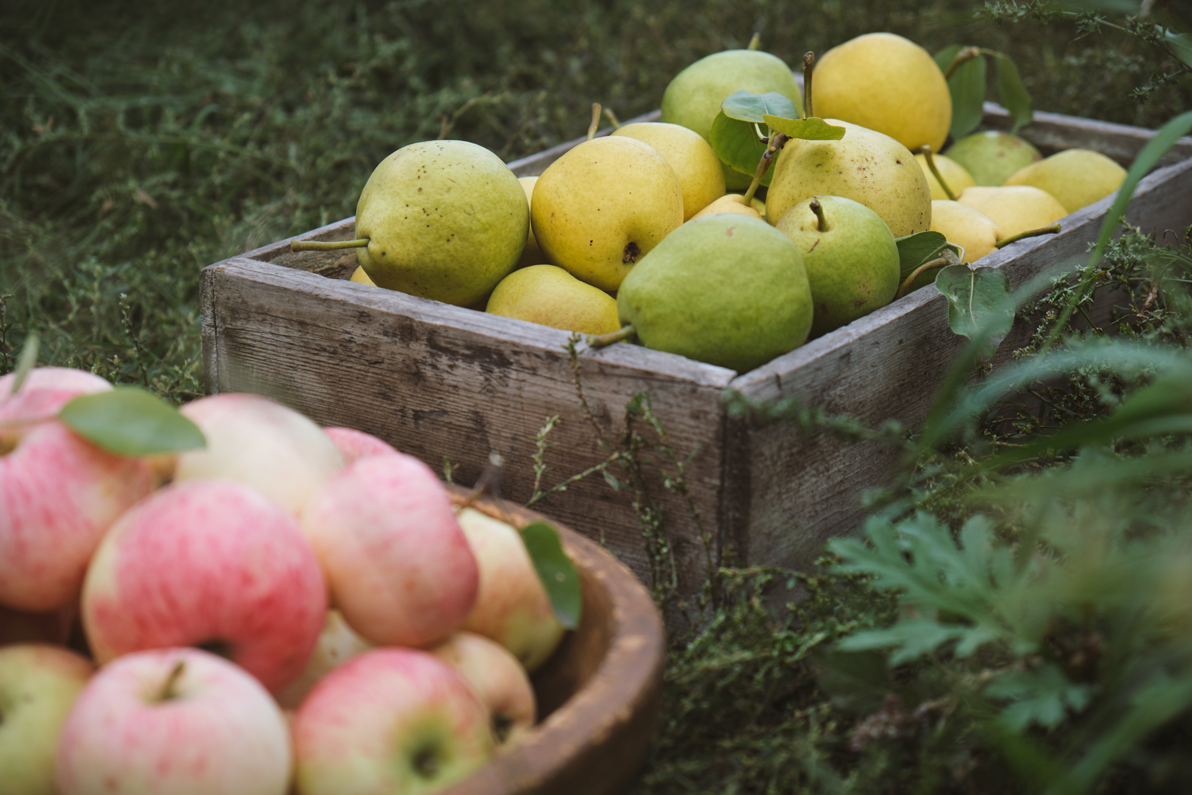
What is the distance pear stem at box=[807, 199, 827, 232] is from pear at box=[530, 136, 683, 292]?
0.23m

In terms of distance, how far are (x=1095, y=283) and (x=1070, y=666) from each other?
89 centimetres

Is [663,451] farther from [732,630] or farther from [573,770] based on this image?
[573,770]

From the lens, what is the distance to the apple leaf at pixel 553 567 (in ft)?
2.78

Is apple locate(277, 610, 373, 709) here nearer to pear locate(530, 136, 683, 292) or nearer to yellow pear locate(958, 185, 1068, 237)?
pear locate(530, 136, 683, 292)

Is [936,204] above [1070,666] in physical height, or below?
above

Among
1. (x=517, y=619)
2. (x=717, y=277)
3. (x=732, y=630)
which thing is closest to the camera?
(x=517, y=619)

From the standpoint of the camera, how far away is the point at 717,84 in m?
1.75

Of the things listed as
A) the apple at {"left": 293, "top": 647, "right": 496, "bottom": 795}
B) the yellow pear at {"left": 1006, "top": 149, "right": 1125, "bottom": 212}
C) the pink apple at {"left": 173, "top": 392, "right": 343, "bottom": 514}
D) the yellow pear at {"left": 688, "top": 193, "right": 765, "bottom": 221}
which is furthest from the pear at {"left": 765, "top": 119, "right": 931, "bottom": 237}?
the apple at {"left": 293, "top": 647, "right": 496, "bottom": 795}

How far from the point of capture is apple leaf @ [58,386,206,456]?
2.53 feet

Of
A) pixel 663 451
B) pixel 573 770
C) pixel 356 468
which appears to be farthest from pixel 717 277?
pixel 573 770

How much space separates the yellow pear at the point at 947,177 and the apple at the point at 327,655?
1414 millimetres

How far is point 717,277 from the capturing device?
116 cm

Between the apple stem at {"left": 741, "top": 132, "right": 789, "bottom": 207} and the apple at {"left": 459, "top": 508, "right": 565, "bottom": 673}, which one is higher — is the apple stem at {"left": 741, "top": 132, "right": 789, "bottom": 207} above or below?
above

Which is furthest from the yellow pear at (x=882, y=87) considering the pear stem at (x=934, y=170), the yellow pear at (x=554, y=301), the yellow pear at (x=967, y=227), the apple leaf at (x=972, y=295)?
the yellow pear at (x=554, y=301)
